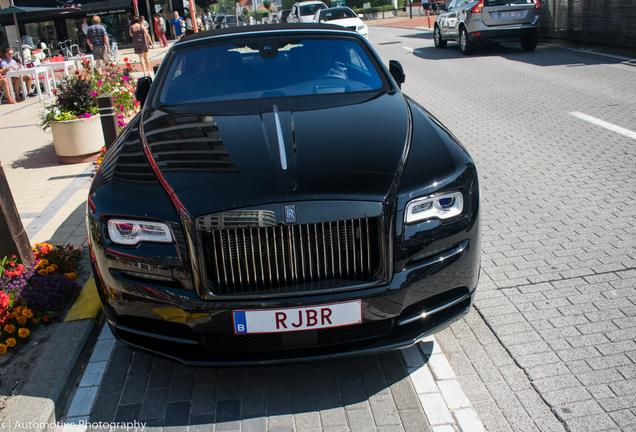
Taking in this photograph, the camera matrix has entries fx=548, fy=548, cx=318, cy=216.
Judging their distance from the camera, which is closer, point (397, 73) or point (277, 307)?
point (277, 307)

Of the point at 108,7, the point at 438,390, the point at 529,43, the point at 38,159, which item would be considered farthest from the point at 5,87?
the point at 108,7

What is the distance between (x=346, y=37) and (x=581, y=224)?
248 cm

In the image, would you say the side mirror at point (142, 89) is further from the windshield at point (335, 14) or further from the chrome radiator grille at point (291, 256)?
the windshield at point (335, 14)

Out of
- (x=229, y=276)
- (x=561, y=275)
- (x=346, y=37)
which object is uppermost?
(x=346, y=37)

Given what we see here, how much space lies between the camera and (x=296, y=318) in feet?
8.02

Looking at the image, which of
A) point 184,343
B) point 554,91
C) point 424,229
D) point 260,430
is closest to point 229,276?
point 184,343

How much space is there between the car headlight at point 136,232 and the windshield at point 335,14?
20941mm

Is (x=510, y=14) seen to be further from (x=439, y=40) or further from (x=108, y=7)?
(x=108, y=7)

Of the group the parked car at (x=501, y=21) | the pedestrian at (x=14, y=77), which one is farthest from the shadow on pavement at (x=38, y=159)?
the parked car at (x=501, y=21)

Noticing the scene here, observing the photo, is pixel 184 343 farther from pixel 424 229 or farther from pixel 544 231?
pixel 544 231

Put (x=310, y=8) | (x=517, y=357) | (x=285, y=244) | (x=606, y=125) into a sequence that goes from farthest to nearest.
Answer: (x=310, y=8)
(x=606, y=125)
(x=517, y=357)
(x=285, y=244)

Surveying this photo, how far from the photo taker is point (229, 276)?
2.45 metres

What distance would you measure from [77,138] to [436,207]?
636 cm

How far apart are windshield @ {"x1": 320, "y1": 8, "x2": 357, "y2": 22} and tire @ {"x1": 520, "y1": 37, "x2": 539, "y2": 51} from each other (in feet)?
27.3
